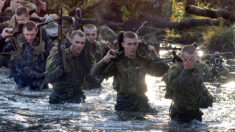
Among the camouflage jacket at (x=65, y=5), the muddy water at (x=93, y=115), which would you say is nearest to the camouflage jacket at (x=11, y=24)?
the muddy water at (x=93, y=115)

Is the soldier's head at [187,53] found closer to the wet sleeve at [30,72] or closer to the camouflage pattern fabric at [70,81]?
the camouflage pattern fabric at [70,81]

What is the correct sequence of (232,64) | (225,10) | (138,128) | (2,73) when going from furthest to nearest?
(225,10) < (232,64) < (2,73) < (138,128)

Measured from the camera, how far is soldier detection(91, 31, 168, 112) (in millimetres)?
9039

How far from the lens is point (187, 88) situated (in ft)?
27.0

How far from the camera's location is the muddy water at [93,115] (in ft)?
27.4

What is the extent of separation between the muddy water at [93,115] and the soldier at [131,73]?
0.82 ft

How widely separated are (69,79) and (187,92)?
9.24 feet

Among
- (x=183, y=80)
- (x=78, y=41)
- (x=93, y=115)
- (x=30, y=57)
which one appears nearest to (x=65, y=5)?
(x=30, y=57)

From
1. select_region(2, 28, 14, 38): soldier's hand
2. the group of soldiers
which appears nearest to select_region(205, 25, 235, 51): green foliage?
the group of soldiers

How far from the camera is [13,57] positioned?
11805 mm

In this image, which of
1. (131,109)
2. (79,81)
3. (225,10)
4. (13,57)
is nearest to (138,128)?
(131,109)

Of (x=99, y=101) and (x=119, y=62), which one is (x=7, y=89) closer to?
(x=99, y=101)

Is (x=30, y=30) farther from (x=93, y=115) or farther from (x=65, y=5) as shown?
(x=65, y=5)

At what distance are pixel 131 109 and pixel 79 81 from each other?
5.04ft
